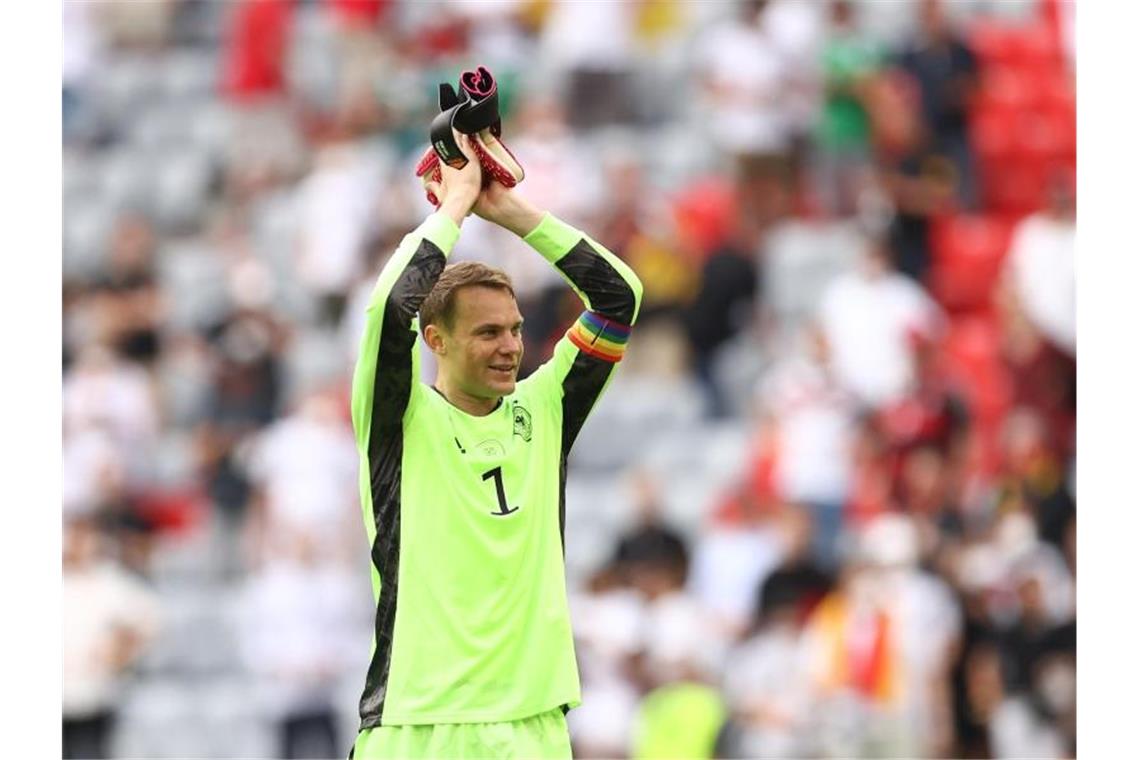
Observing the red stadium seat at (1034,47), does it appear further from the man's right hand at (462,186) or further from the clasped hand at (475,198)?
the man's right hand at (462,186)

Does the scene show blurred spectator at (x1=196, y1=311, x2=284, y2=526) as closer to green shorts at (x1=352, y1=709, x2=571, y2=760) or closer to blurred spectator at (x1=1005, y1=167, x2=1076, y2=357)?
blurred spectator at (x1=1005, y1=167, x2=1076, y2=357)

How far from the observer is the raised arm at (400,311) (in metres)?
5.53

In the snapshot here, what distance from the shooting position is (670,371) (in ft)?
44.9

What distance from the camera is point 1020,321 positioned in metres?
13.0

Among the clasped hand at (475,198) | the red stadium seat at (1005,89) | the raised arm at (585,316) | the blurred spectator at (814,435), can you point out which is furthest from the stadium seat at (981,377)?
the clasped hand at (475,198)

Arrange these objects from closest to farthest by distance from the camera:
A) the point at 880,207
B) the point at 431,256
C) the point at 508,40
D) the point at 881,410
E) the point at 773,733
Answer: the point at 431,256 < the point at 773,733 < the point at 881,410 < the point at 880,207 < the point at 508,40

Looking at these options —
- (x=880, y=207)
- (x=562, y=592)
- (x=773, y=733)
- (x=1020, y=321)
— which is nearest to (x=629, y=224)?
(x=880, y=207)

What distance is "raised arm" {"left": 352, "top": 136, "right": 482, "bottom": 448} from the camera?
5.53m

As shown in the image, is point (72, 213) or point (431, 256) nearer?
point (431, 256)

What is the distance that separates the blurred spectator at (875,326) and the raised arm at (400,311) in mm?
7288

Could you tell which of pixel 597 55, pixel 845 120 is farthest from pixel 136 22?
pixel 845 120

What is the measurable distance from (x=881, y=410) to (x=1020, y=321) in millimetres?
1076

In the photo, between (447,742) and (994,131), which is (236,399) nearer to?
(994,131)

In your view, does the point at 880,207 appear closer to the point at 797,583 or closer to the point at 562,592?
the point at 797,583
